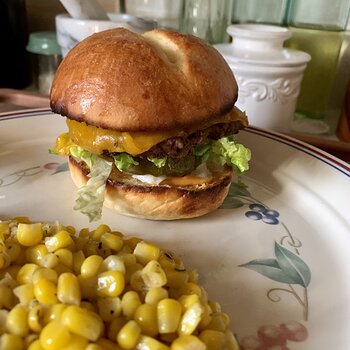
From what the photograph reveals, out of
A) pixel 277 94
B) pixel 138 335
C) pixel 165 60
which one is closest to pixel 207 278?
pixel 138 335

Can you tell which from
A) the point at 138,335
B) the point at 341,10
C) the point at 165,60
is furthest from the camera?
the point at 341,10

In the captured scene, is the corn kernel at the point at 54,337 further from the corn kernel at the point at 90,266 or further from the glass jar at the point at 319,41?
the glass jar at the point at 319,41

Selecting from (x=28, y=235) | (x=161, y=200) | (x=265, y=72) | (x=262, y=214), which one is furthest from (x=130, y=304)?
(x=265, y=72)

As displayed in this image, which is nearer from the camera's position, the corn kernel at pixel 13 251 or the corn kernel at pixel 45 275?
the corn kernel at pixel 45 275

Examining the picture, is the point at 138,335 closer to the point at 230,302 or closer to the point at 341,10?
the point at 230,302

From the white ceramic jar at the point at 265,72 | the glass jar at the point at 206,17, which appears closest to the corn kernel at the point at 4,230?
the white ceramic jar at the point at 265,72

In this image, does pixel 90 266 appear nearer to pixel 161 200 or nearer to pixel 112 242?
pixel 112 242
